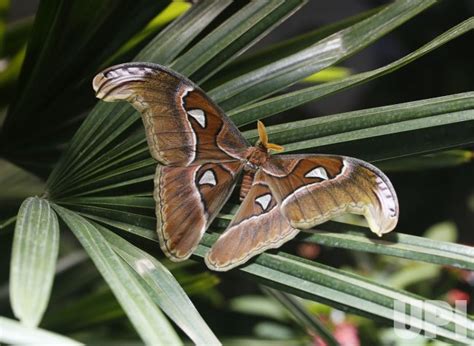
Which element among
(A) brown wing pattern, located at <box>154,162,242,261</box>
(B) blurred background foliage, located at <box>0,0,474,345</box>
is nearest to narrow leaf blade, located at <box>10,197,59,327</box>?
(B) blurred background foliage, located at <box>0,0,474,345</box>

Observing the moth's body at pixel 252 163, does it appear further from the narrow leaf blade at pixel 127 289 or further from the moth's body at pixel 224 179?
the narrow leaf blade at pixel 127 289

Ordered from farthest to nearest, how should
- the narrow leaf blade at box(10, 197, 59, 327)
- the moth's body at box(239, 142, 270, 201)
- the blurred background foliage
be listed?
the moth's body at box(239, 142, 270, 201) → the blurred background foliage → the narrow leaf blade at box(10, 197, 59, 327)

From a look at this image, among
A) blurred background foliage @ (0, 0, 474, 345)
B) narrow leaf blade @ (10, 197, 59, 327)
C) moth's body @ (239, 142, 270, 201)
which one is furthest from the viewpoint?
moth's body @ (239, 142, 270, 201)

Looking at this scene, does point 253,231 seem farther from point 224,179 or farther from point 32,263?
point 32,263

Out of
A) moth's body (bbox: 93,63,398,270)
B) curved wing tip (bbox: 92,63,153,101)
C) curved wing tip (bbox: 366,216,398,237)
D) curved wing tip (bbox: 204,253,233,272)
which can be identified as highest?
curved wing tip (bbox: 92,63,153,101)

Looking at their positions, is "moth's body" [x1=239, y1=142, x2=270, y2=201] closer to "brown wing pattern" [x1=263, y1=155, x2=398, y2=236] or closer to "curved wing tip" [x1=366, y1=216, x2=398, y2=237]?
"brown wing pattern" [x1=263, y1=155, x2=398, y2=236]

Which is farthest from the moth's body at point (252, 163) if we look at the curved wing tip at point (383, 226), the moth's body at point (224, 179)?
the curved wing tip at point (383, 226)

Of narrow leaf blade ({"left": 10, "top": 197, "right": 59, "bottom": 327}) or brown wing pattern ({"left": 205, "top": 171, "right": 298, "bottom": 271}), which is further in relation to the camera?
brown wing pattern ({"left": 205, "top": 171, "right": 298, "bottom": 271})

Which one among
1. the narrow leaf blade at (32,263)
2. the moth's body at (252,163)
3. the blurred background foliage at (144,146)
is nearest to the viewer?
the narrow leaf blade at (32,263)
